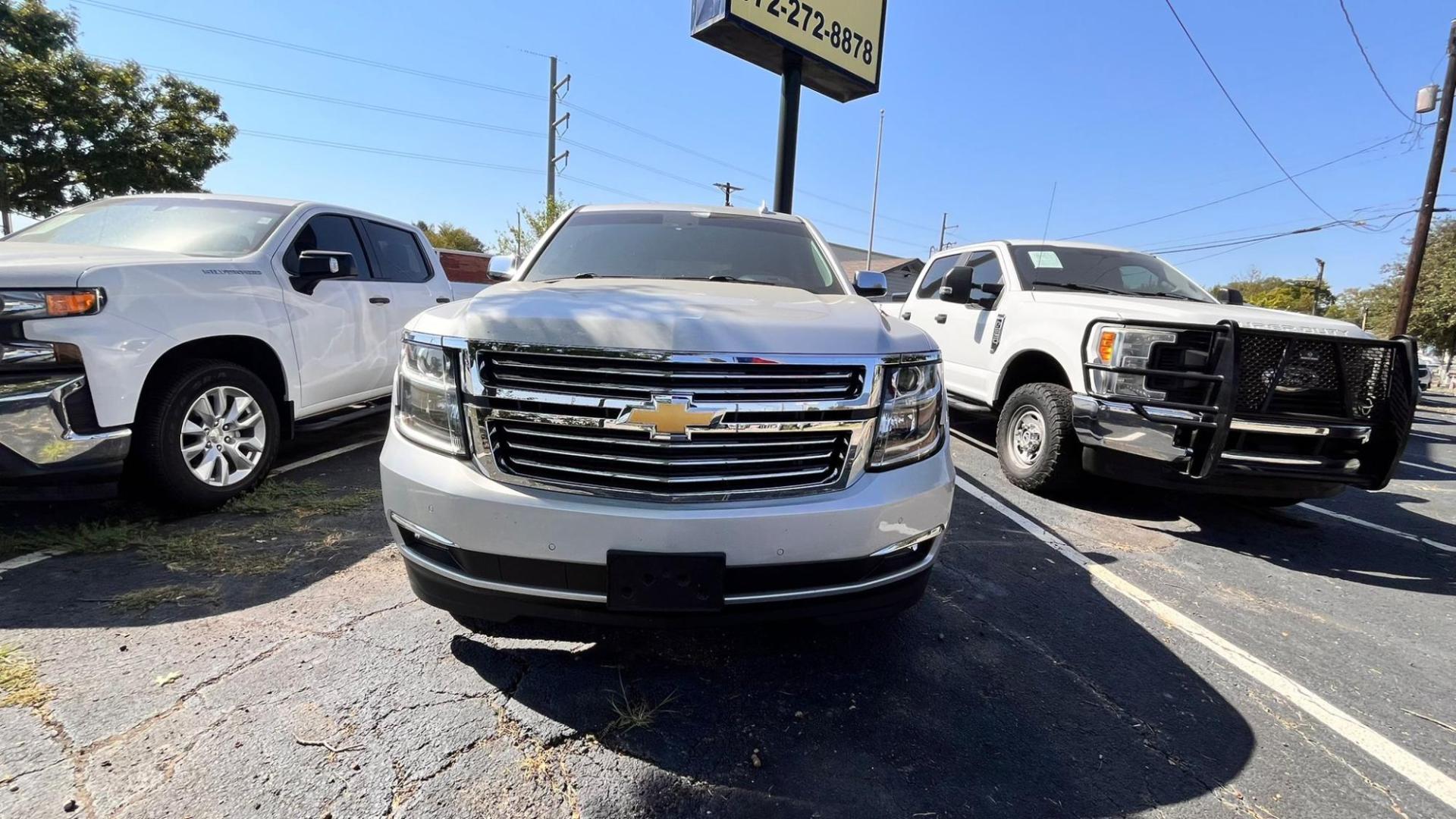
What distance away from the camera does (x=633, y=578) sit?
1.74 m

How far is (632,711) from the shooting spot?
2.01m

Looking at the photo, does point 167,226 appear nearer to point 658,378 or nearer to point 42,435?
A: point 42,435

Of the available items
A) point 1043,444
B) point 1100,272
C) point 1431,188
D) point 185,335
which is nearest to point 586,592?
point 185,335

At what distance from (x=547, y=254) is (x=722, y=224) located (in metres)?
1.01

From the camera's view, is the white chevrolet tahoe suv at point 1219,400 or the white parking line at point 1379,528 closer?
the white chevrolet tahoe suv at point 1219,400

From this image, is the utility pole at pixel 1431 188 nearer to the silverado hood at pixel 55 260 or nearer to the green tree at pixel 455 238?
the silverado hood at pixel 55 260

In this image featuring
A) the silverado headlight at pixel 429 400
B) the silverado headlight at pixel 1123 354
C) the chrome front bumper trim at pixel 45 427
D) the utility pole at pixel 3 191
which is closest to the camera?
the silverado headlight at pixel 429 400

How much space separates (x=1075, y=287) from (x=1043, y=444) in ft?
5.34

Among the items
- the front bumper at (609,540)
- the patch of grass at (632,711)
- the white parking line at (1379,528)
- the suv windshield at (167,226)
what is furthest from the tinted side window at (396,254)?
the white parking line at (1379,528)

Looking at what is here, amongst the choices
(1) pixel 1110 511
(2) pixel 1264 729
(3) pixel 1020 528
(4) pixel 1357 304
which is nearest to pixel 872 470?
(2) pixel 1264 729

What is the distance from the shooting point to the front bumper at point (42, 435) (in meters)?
2.57

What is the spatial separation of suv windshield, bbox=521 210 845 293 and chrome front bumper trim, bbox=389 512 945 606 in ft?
4.78

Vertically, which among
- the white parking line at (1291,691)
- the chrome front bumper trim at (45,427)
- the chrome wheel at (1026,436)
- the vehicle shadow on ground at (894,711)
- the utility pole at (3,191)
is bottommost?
the white parking line at (1291,691)

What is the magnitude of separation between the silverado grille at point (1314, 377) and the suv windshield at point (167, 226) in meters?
6.10
